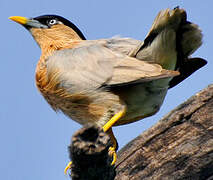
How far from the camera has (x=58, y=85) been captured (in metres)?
4.92

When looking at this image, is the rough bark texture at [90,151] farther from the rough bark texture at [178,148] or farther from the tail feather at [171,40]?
the tail feather at [171,40]

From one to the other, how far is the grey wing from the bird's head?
0.67 m

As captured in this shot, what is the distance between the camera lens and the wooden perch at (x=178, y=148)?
400 centimetres

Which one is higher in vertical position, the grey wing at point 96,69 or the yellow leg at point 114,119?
the grey wing at point 96,69

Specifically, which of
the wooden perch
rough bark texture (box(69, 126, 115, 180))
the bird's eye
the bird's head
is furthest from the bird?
rough bark texture (box(69, 126, 115, 180))

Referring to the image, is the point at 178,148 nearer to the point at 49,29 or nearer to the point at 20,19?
the point at 49,29

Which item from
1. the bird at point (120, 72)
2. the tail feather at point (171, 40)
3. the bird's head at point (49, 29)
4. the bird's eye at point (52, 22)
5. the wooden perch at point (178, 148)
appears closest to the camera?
the wooden perch at point (178, 148)

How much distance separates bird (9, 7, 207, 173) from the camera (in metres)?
4.46

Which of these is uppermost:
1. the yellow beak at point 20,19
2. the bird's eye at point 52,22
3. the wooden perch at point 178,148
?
the yellow beak at point 20,19

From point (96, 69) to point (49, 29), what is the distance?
152 cm

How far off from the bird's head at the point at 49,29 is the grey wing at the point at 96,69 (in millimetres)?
672

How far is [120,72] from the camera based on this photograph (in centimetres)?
464

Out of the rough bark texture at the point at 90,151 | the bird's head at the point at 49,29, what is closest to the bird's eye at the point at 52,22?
the bird's head at the point at 49,29

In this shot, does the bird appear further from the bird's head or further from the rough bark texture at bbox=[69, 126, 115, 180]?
the rough bark texture at bbox=[69, 126, 115, 180]
